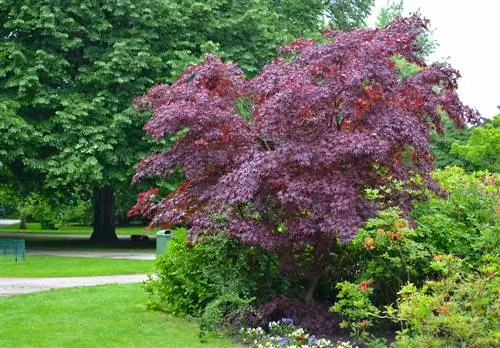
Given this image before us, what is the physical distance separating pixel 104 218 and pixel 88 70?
8.44 m

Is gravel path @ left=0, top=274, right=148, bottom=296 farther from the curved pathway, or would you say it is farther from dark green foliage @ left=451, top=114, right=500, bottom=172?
dark green foliage @ left=451, top=114, right=500, bottom=172

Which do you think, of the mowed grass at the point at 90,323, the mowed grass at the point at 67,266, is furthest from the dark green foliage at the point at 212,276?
the mowed grass at the point at 67,266

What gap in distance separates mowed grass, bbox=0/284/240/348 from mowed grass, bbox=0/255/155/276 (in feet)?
12.9

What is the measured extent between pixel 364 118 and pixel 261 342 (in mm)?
2876

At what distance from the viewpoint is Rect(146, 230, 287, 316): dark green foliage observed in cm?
855

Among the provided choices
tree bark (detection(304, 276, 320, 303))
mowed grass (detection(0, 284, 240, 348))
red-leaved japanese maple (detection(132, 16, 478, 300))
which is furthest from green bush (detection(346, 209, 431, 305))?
mowed grass (detection(0, 284, 240, 348))

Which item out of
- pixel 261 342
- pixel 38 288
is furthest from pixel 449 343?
pixel 38 288

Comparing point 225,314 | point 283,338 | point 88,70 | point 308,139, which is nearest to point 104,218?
point 88,70

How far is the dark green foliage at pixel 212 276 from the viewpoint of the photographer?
8.55 metres

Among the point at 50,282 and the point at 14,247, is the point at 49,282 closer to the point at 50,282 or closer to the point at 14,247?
the point at 50,282

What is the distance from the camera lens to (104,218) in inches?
1129

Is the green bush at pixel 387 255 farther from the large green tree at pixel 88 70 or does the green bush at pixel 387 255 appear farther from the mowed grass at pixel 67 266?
the large green tree at pixel 88 70

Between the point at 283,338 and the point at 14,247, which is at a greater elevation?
the point at 283,338

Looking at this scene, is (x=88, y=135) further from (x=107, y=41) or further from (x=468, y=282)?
(x=468, y=282)
